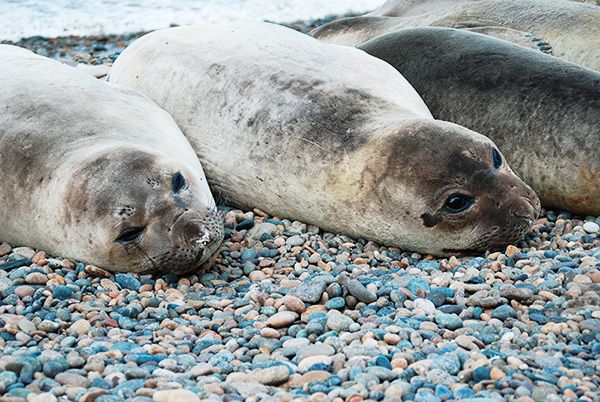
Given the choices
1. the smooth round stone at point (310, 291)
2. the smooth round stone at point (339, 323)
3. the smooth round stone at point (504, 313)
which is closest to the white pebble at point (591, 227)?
the smooth round stone at point (504, 313)

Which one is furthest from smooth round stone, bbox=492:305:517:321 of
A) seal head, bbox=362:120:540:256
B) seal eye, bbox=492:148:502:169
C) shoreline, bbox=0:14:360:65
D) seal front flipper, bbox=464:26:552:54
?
shoreline, bbox=0:14:360:65

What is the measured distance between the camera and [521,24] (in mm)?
7402

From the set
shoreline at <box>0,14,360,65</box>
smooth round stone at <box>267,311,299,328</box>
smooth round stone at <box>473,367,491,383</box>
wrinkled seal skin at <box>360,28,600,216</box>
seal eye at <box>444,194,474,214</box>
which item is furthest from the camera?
shoreline at <box>0,14,360,65</box>

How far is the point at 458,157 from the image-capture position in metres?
4.56

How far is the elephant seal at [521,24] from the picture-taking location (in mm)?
6883

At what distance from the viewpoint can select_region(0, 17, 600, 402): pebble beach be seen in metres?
3.03

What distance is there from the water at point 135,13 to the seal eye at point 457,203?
9848mm

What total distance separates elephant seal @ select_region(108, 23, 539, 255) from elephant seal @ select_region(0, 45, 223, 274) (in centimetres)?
36

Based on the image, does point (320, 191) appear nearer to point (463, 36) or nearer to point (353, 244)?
point (353, 244)

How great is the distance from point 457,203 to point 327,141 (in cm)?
74

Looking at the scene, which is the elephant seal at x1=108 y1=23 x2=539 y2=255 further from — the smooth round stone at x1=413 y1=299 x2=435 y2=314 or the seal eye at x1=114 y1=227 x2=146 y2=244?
the seal eye at x1=114 y1=227 x2=146 y2=244

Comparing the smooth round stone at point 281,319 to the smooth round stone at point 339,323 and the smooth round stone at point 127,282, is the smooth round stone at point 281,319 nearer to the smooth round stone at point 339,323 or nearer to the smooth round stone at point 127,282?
the smooth round stone at point 339,323

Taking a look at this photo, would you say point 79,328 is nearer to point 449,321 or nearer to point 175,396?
point 175,396

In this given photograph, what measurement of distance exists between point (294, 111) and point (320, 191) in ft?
1.58
